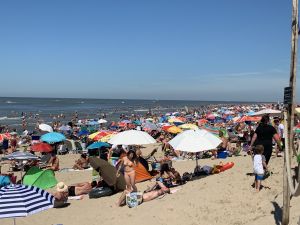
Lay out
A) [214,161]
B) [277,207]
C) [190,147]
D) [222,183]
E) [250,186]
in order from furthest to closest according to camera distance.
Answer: [214,161] < [190,147] < [222,183] < [250,186] < [277,207]

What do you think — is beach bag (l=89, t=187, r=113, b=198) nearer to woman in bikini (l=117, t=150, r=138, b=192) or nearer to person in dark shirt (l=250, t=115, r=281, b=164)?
Result: woman in bikini (l=117, t=150, r=138, b=192)

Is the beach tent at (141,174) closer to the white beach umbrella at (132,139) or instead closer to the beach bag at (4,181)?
the white beach umbrella at (132,139)

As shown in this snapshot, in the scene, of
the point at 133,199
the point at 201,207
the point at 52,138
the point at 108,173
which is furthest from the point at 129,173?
the point at 52,138

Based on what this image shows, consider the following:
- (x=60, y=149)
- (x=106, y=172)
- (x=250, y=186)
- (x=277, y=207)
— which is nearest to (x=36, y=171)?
(x=106, y=172)

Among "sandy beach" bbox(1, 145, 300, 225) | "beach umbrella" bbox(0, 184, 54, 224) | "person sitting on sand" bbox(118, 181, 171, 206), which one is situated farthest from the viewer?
"person sitting on sand" bbox(118, 181, 171, 206)

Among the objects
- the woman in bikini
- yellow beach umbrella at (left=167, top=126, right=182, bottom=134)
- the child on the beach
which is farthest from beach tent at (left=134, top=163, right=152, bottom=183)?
yellow beach umbrella at (left=167, top=126, right=182, bottom=134)

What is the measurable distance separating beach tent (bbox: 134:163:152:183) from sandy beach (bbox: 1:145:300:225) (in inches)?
59.8

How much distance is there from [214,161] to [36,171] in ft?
21.6

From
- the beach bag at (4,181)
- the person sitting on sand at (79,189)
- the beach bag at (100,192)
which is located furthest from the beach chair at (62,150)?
the beach bag at (100,192)

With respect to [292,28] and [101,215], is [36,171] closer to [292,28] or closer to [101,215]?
[101,215]

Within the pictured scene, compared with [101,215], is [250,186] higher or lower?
higher

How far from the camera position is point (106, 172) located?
10531mm

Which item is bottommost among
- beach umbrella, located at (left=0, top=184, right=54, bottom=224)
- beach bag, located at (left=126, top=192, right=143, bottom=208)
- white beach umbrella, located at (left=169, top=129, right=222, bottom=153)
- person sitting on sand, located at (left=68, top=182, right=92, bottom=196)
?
person sitting on sand, located at (left=68, top=182, right=92, bottom=196)

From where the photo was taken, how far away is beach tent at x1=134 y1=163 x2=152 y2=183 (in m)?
11.9
